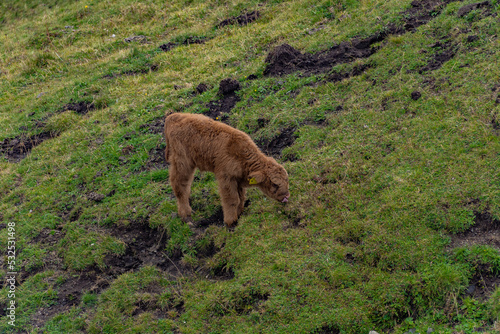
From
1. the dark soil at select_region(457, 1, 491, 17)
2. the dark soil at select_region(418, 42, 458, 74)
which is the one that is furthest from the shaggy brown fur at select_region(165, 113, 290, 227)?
the dark soil at select_region(457, 1, 491, 17)

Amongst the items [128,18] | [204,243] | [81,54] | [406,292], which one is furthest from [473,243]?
[128,18]

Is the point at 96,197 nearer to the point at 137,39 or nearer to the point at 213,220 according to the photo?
the point at 213,220

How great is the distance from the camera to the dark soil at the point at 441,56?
1025cm

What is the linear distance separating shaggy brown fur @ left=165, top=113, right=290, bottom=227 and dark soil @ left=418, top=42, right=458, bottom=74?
494 cm

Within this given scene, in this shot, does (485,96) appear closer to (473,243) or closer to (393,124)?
(393,124)

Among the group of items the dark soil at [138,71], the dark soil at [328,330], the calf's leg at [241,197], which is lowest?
the dark soil at [328,330]

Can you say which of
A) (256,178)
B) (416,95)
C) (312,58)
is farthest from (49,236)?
(416,95)

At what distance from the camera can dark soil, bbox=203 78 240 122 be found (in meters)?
12.2

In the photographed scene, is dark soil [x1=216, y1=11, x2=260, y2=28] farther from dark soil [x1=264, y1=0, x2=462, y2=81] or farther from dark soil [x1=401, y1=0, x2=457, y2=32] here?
dark soil [x1=401, y1=0, x2=457, y2=32]

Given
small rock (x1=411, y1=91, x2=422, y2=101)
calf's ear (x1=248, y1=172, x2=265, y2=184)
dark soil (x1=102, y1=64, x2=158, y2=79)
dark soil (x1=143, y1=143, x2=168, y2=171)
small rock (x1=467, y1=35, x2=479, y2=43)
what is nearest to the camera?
calf's ear (x1=248, y1=172, x2=265, y2=184)

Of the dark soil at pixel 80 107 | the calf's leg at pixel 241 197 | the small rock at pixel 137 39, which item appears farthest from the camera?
the small rock at pixel 137 39

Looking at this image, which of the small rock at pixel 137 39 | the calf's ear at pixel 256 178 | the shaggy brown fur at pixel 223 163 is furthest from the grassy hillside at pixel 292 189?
the small rock at pixel 137 39

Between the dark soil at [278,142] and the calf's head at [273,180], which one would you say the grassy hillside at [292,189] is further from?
the calf's head at [273,180]

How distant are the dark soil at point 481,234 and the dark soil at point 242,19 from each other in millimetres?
13104
